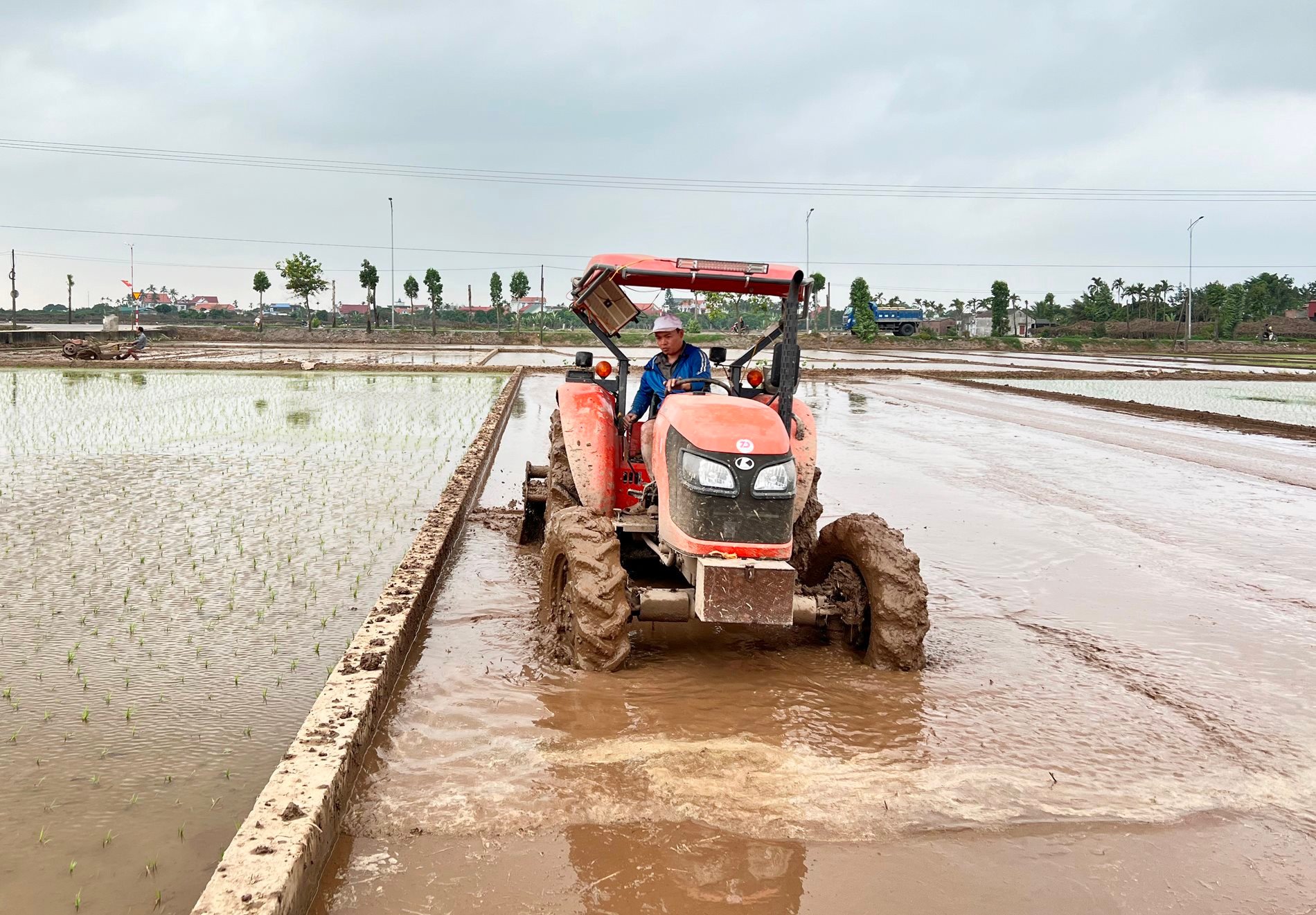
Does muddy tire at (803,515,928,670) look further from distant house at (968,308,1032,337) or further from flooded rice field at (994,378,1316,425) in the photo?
distant house at (968,308,1032,337)

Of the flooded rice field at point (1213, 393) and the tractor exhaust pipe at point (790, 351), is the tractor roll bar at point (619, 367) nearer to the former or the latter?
the tractor exhaust pipe at point (790, 351)

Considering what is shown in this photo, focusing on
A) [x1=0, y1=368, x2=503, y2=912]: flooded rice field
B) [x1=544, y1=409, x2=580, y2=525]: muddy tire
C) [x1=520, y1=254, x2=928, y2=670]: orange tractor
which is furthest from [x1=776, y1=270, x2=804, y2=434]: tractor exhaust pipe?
[x1=0, y1=368, x2=503, y2=912]: flooded rice field

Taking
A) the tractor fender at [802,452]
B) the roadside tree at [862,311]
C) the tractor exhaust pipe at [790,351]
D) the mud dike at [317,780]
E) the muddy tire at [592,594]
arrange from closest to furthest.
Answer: the mud dike at [317,780], the muddy tire at [592,594], the tractor exhaust pipe at [790,351], the tractor fender at [802,452], the roadside tree at [862,311]

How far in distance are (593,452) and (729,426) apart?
135 cm

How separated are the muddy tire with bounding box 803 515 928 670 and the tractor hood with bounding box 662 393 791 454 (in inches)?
30.9

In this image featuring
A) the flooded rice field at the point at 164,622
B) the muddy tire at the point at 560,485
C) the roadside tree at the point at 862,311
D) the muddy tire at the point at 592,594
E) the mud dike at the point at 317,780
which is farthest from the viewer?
the roadside tree at the point at 862,311

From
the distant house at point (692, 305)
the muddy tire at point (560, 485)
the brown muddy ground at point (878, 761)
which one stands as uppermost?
the distant house at point (692, 305)

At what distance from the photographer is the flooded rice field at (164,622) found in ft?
11.2

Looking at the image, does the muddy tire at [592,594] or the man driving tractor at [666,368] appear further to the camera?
the man driving tractor at [666,368]

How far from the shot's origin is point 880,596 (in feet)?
16.6

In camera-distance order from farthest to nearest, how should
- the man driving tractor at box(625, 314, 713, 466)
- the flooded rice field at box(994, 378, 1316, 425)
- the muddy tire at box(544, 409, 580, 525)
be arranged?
1. the flooded rice field at box(994, 378, 1316, 425)
2. the muddy tire at box(544, 409, 580, 525)
3. the man driving tractor at box(625, 314, 713, 466)

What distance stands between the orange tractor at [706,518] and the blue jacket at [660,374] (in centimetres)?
11

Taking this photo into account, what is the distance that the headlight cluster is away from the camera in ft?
15.1

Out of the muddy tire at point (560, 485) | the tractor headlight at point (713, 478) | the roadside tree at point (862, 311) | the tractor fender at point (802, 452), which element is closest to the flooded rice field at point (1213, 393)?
the tractor fender at point (802, 452)
